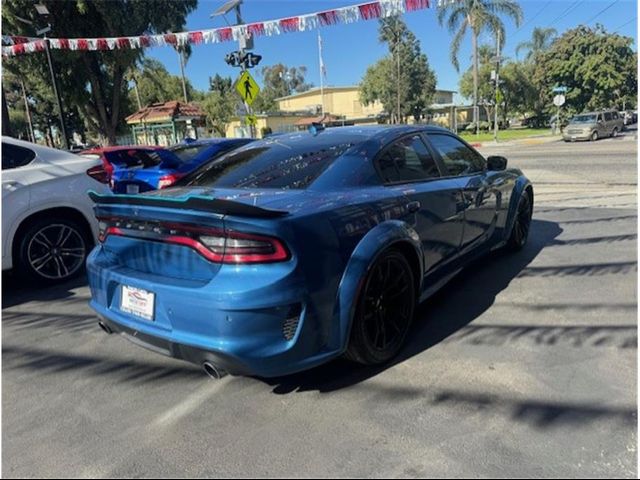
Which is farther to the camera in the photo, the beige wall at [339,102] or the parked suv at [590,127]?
the beige wall at [339,102]

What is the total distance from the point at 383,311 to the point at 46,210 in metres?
3.79

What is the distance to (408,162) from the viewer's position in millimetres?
3773

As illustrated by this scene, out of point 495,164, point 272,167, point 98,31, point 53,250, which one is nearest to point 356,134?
point 272,167

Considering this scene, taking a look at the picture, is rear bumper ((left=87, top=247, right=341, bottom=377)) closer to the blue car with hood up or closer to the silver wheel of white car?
the silver wheel of white car

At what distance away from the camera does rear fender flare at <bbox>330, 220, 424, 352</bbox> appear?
2.76m

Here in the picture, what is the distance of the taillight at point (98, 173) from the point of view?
545 cm

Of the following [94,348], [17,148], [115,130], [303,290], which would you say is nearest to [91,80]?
[115,130]

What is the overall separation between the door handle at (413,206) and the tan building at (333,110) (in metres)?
49.3

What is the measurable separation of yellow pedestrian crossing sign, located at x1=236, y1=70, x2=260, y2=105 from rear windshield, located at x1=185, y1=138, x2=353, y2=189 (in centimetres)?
960

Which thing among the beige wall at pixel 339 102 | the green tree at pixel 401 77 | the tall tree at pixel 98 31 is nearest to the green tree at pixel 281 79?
the beige wall at pixel 339 102

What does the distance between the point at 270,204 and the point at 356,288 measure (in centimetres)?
68

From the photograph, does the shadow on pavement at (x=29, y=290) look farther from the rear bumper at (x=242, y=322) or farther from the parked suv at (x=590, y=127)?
the parked suv at (x=590, y=127)

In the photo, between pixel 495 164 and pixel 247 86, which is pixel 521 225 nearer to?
pixel 495 164

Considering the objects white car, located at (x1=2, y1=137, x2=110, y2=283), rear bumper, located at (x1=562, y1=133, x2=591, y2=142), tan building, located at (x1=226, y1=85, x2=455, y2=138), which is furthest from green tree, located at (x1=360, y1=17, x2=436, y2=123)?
white car, located at (x1=2, y1=137, x2=110, y2=283)
